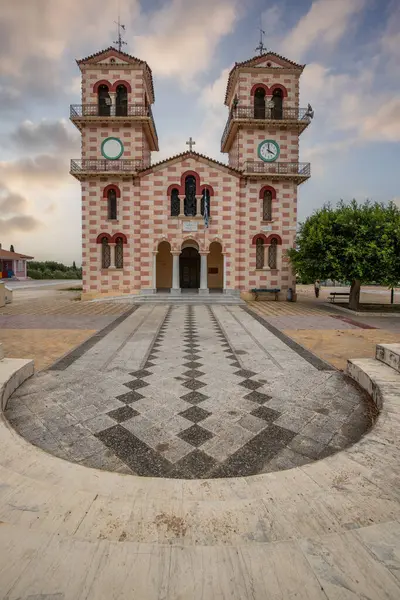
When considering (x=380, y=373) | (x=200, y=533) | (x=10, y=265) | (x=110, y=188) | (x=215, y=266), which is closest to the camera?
(x=200, y=533)

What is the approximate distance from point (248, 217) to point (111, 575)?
2190 cm

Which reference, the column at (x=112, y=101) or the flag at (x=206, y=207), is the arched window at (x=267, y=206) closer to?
the flag at (x=206, y=207)

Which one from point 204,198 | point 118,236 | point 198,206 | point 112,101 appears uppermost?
point 112,101

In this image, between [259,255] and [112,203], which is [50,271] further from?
[259,255]

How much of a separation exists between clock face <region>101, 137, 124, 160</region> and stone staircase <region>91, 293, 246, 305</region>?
10298 millimetres

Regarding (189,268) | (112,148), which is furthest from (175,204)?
(189,268)

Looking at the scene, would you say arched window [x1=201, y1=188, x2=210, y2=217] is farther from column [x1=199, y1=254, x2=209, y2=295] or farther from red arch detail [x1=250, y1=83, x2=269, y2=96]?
red arch detail [x1=250, y1=83, x2=269, y2=96]

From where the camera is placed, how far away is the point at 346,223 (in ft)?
50.8

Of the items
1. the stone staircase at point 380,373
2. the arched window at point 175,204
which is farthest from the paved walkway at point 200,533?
the arched window at point 175,204

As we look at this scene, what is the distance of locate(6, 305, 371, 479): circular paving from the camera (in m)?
3.45

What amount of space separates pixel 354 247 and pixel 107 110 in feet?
65.7

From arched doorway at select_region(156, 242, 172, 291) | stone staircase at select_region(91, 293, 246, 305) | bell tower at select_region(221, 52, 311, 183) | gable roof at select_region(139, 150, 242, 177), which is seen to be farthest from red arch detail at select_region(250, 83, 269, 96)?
stone staircase at select_region(91, 293, 246, 305)

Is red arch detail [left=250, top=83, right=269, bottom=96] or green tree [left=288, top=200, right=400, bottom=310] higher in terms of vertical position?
red arch detail [left=250, top=83, right=269, bottom=96]

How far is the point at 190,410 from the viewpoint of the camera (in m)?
4.59
